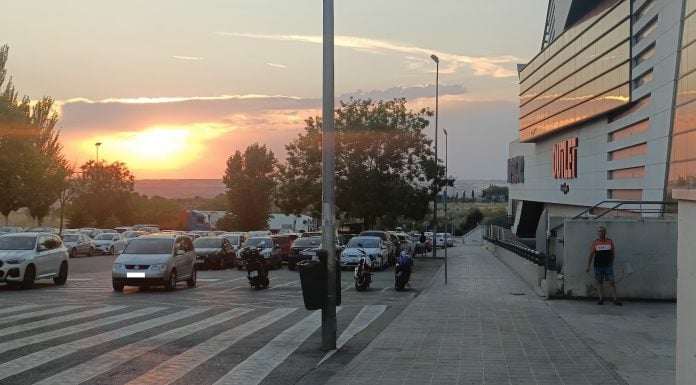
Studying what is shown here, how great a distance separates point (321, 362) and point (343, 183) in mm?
41621

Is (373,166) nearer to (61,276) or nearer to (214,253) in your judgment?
(214,253)

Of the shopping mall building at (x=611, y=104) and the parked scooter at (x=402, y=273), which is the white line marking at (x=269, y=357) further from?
the shopping mall building at (x=611, y=104)

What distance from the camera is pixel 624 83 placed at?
39.5m

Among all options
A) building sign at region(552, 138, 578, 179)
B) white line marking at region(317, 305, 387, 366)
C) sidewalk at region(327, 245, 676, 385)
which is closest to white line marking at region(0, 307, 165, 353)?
white line marking at region(317, 305, 387, 366)

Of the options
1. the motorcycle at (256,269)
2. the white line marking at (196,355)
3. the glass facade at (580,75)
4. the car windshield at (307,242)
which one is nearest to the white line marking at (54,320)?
the white line marking at (196,355)

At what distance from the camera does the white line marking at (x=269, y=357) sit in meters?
8.32

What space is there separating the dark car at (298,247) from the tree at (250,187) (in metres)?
48.0

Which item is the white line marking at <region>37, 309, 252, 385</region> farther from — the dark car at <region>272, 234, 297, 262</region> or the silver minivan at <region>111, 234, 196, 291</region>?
the dark car at <region>272, 234, 297, 262</region>

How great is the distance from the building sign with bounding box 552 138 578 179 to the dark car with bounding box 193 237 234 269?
91.8 feet

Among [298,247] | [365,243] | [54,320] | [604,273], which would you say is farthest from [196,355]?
[365,243]

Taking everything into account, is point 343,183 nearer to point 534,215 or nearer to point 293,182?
point 293,182

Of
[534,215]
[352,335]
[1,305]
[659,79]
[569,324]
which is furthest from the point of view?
[534,215]

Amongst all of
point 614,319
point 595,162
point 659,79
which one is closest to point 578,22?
point 595,162

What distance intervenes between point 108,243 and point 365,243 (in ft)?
77.8
